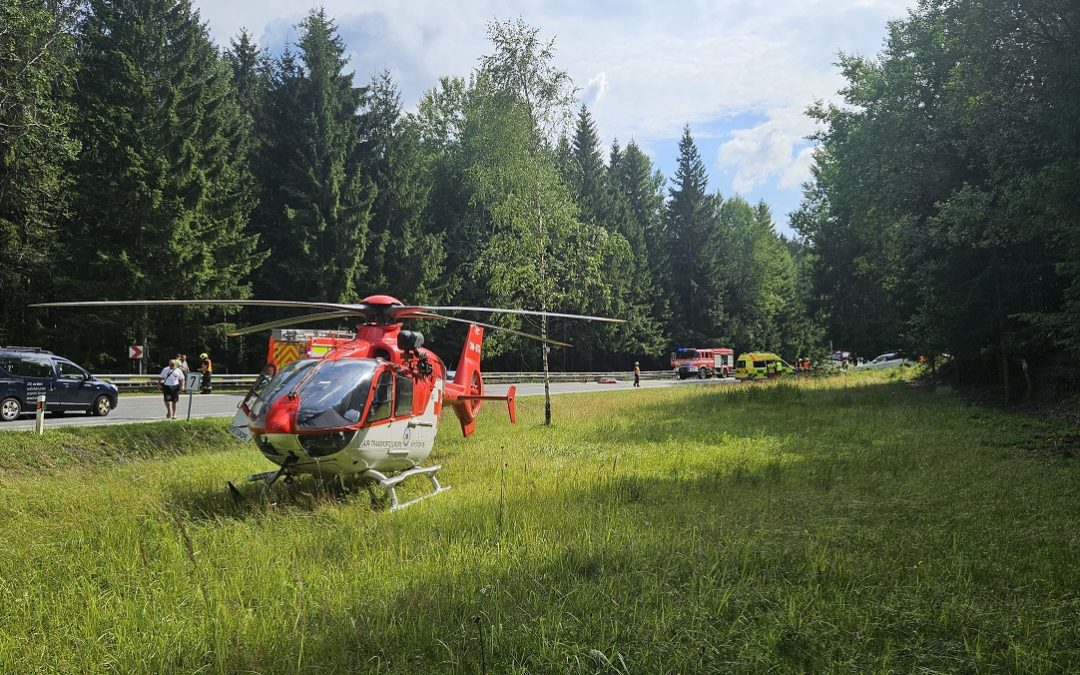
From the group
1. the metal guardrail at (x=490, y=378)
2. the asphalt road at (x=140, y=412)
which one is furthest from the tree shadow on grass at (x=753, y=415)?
the metal guardrail at (x=490, y=378)

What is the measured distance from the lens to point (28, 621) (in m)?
4.52

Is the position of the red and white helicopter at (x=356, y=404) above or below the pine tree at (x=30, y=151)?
below

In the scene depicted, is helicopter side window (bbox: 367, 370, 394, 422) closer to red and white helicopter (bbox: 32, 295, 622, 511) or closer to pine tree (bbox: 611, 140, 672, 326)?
red and white helicopter (bbox: 32, 295, 622, 511)

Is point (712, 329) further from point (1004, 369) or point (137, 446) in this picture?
point (137, 446)

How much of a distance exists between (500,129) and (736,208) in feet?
157

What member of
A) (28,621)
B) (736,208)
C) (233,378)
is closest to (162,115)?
(233,378)

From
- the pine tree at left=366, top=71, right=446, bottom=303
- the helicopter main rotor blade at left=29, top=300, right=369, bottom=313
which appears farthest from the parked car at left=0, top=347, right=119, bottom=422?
the pine tree at left=366, top=71, right=446, bottom=303

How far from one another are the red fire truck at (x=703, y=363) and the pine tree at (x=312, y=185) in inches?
1018

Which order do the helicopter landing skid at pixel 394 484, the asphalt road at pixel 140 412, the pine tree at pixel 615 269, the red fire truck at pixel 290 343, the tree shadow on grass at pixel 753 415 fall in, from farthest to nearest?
the pine tree at pixel 615 269 < the red fire truck at pixel 290 343 < the asphalt road at pixel 140 412 < the tree shadow on grass at pixel 753 415 < the helicopter landing skid at pixel 394 484

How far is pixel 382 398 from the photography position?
8195 mm

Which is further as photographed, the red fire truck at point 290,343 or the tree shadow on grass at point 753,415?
the red fire truck at point 290,343

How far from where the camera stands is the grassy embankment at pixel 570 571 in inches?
156

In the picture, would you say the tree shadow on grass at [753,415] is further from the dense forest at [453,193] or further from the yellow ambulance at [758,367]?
the yellow ambulance at [758,367]

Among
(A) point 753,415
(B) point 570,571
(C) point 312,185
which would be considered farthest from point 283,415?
(C) point 312,185
